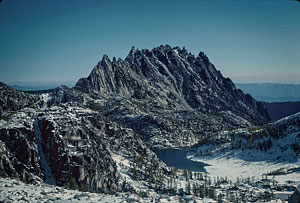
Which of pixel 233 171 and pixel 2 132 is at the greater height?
pixel 2 132

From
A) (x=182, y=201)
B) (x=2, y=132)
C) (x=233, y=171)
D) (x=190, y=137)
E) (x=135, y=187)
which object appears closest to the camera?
(x=182, y=201)

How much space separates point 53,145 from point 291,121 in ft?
505

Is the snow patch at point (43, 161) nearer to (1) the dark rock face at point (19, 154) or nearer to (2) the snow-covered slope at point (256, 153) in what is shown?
(1) the dark rock face at point (19, 154)

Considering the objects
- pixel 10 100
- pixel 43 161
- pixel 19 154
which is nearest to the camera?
pixel 19 154

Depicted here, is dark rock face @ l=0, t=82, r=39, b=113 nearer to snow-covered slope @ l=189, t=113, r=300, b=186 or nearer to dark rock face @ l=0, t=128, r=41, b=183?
dark rock face @ l=0, t=128, r=41, b=183

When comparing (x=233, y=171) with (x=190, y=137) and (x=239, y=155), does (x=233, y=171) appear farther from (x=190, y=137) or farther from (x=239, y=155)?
(x=190, y=137)

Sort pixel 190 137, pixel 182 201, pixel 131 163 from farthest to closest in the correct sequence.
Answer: pixel 190 137, pixel 131 163, pixel 182 201

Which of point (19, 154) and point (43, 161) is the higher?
point (19, 154)

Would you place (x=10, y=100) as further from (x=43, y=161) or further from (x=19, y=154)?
(x=19, y=154)

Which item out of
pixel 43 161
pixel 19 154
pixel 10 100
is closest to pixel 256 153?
pixel 43 161

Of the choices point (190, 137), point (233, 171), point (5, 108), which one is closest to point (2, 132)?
point (5, 108)

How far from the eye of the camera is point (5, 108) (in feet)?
344

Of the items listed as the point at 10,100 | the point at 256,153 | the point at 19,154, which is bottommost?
the point at 256,153

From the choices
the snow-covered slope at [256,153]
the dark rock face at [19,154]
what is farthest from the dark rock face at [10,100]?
the snow-covered slope at [256,153]
